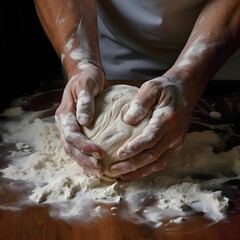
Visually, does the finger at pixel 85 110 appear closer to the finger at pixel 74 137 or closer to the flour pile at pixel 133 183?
the finger at pixel 74 137

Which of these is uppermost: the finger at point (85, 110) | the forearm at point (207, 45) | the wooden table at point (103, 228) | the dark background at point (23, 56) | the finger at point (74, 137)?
the forearm at point (207, 45)

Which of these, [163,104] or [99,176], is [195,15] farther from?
[99,176]

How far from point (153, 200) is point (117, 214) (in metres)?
0.10

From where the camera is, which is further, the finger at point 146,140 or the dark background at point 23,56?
the dark background at point 23,56

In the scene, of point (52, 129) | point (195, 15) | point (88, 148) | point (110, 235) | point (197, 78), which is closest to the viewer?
point (110, 235)

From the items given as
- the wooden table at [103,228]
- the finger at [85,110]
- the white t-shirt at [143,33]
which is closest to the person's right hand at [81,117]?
the finger at [85,110]

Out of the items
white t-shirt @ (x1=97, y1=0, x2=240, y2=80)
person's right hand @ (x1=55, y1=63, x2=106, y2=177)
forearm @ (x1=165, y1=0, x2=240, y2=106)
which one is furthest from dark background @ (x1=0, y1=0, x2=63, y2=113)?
forearm @ (x1=165, y1=0, x2=240, y2=106)

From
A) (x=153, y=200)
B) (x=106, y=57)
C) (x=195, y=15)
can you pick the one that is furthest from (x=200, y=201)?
(x=106, y=57)

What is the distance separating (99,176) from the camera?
3.68 feet

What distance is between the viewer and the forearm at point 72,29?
4.33 ft

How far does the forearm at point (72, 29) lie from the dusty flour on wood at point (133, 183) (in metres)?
0.23

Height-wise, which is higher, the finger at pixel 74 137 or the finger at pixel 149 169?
the finger at pixel 74 137

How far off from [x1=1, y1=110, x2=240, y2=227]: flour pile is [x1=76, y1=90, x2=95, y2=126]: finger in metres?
0.13

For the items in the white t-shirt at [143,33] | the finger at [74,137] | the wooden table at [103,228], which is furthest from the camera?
the white t-shirt at [143,33]
